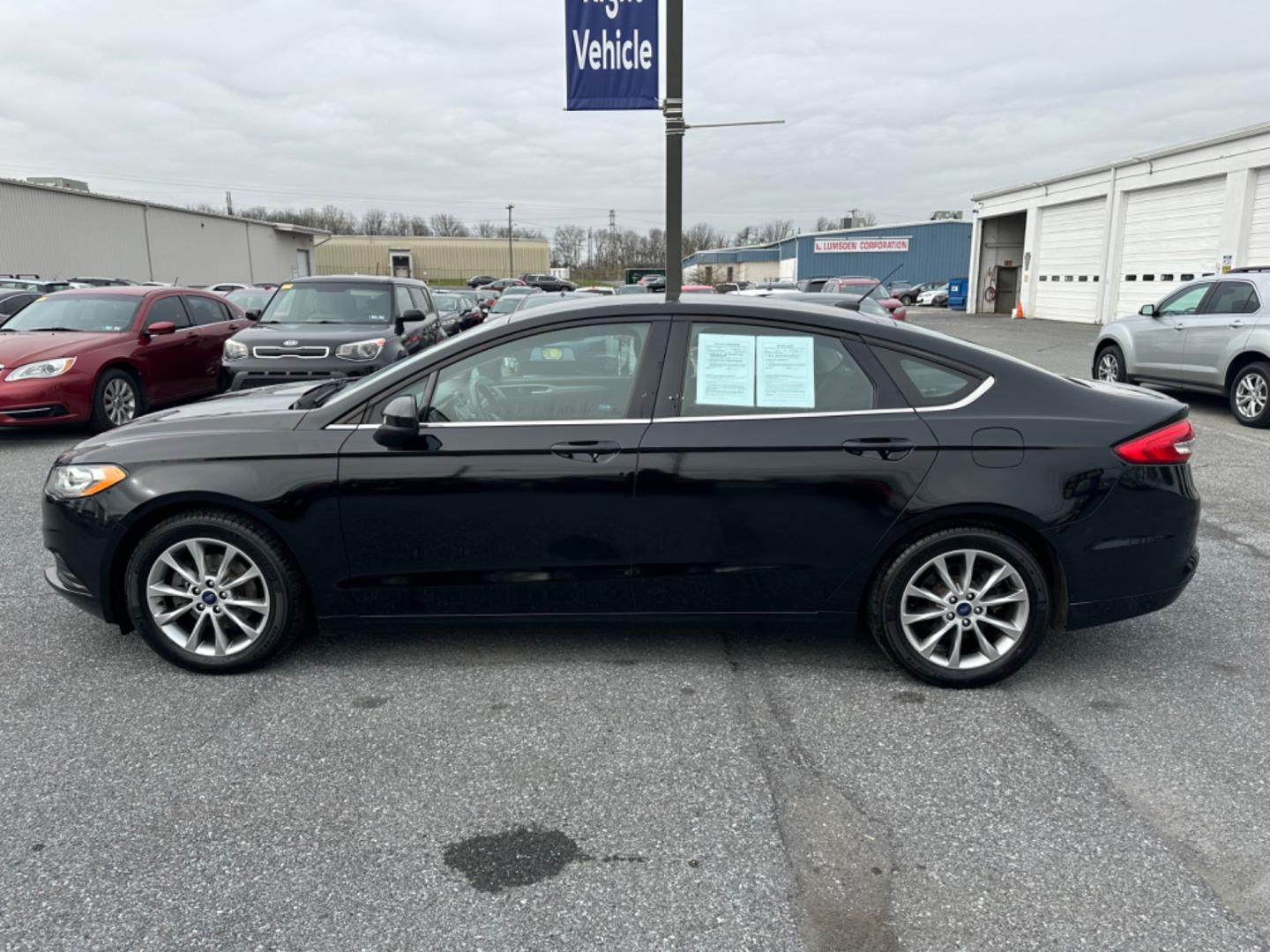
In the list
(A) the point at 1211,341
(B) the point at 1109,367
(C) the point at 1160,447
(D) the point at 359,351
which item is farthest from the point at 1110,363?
(C) the point at 1160,447

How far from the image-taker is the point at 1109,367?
12633mm

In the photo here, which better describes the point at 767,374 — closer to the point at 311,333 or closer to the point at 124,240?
the point at 311,333

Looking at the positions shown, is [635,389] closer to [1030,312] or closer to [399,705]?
[399,705]

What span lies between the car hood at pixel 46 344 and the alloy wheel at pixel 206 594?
6.69 metres

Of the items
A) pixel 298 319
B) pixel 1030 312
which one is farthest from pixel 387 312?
pixel 1030 312

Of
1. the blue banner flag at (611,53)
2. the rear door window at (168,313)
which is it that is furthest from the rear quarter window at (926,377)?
the rear door window at (168,313)

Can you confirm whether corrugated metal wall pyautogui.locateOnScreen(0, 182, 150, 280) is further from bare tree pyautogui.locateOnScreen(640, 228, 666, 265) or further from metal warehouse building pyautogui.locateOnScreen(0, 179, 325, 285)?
bare tree pyautogui.locateOnScreen(640, 228, 666, 265)

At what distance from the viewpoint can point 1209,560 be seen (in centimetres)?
554

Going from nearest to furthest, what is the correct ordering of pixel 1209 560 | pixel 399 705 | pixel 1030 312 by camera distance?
1. pixel 399 705
2. pixel 1209 560
3. pixel 1030 312

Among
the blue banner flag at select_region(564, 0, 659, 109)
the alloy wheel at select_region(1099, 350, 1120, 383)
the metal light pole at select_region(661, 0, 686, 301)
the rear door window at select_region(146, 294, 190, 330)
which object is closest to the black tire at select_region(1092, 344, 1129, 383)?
the alloy wheel at select_region(1099, 350, 1120, 383)

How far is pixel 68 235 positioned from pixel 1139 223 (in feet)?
127

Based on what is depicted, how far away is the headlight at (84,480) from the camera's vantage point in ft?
12.6

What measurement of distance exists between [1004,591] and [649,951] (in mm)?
2183

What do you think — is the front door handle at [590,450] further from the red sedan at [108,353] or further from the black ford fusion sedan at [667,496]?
the red sedan at [108,353]
